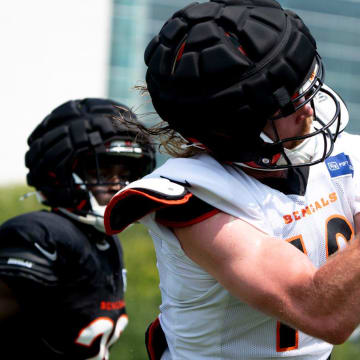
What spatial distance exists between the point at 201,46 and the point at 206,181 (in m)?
0.38

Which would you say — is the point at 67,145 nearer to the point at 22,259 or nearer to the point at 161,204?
the point at 22,259

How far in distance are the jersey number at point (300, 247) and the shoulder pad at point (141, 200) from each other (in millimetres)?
375

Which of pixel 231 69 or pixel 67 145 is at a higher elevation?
pixel 231 69

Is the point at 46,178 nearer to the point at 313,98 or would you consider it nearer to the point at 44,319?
the point at 44,319

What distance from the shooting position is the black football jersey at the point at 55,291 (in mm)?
3498

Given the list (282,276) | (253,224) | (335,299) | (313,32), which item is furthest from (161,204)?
(313,32)

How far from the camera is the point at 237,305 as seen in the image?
7.41 feet

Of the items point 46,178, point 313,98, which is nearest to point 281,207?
point 313,98

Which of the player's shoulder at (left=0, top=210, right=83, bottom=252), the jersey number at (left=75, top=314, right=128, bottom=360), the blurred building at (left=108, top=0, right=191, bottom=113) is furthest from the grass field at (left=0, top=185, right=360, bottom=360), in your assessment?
the blurred building at (left=108, top=0, right=191, bottom=113)

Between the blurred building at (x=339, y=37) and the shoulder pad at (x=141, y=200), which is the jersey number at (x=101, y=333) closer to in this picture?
the shoulder pad at (x=141, y=200)

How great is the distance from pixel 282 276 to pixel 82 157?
2.19 m

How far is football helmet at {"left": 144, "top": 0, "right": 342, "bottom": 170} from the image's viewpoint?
7.05 feet

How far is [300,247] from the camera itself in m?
2.24

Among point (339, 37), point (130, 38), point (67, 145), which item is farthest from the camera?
point (339, 37)
